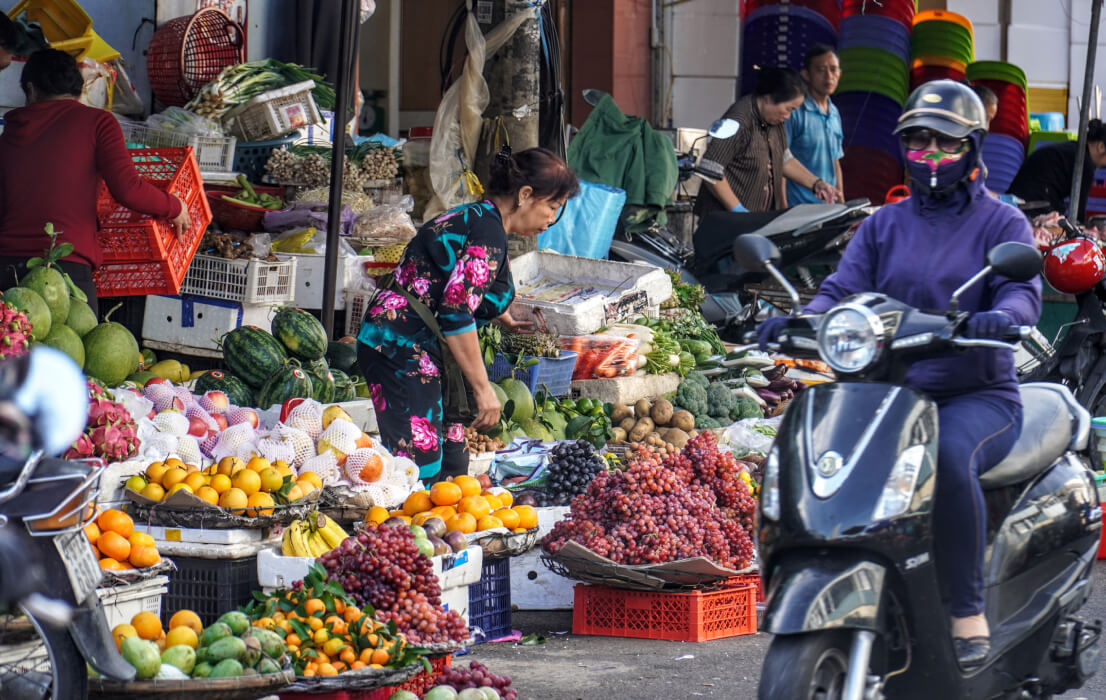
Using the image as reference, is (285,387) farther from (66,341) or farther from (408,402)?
(408,402)

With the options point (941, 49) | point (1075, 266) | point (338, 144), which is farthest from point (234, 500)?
point (941, 49)

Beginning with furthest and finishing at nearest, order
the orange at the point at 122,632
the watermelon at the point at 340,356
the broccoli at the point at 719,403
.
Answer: the broccoli at the point at 719,403 → the watermelon at the point at 340,356 → the orange at the point at 122,632

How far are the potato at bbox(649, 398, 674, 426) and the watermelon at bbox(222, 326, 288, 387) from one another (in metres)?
2.18

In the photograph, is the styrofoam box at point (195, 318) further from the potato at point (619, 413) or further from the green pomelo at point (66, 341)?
the potato at point (619, 413)

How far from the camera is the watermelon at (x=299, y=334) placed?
7.05 meters

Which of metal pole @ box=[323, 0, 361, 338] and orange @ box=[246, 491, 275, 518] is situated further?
metal pole @ box=[323, 0, 361, 338]

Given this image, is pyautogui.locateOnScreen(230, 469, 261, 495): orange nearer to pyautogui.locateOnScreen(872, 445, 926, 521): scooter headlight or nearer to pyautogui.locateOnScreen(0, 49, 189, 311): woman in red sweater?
pyautogui.locateOnScreen(0, 49, 189, 311): woman in red sweater

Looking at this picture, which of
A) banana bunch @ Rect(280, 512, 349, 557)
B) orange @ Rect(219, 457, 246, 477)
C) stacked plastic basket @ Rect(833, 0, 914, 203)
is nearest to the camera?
banana bunch @ Rect(280, 512, 349, 557)

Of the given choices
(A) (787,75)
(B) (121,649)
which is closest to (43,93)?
(B) (121,649)

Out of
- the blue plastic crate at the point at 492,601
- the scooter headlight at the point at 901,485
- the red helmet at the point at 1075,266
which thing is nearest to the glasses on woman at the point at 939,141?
the scooter headlight at the point at 901,485

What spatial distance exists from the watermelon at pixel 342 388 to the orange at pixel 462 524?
218 cm

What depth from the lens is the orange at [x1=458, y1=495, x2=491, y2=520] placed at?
5082 millimetres

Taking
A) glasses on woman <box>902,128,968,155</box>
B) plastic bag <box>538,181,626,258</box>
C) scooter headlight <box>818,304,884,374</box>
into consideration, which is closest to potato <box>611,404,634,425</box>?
plastic bag <box>538,181,626,258</box>

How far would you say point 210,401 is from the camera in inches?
234
